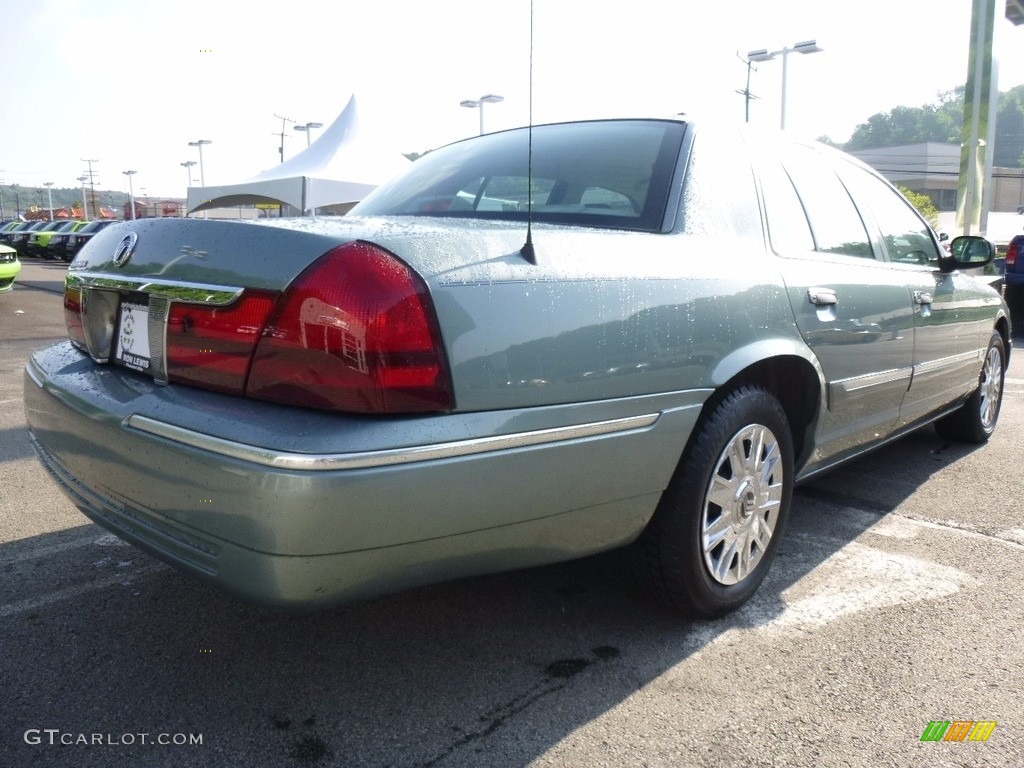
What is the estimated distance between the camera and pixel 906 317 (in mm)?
3320

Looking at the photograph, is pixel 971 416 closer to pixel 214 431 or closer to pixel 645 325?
pixel 645 325

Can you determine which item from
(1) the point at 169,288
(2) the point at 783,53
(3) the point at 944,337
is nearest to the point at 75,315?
(1) the point at 169,288

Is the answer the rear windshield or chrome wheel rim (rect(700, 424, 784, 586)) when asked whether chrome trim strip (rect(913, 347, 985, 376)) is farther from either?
the rear windshield

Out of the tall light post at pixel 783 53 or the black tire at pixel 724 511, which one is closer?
the black tire at pixel 724 511

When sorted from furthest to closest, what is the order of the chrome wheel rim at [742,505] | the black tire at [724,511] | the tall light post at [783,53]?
the tall light post at [783,53] → the chrome wheel rim at [742,505] → the black tire at [724,511]

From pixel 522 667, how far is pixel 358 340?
1.01 m

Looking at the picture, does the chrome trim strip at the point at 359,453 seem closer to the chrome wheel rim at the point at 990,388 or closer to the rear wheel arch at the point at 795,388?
the rear wheel arch at the point at 795,388

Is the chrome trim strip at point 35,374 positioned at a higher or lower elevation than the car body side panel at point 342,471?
higher

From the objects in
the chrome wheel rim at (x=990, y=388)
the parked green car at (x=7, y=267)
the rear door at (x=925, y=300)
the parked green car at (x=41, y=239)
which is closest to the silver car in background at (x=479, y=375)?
the rear door at (x=925, y=300)

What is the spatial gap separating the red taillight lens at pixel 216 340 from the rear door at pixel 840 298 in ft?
5.19

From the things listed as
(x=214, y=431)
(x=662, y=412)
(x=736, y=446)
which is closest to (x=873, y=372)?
(x=736, y=446)

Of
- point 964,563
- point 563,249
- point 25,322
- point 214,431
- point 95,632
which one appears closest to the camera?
point 214,431

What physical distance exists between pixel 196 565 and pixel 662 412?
1.10 m

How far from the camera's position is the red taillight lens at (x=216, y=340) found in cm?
178
